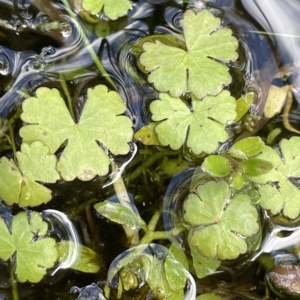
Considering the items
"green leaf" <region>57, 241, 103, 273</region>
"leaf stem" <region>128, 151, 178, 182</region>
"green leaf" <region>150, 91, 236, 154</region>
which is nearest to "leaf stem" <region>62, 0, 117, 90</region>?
"green leaf" <region>150, 91, 236, 154</region>

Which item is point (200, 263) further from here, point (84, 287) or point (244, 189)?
point (84, 287)

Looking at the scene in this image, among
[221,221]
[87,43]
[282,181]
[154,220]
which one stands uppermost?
[87,43]

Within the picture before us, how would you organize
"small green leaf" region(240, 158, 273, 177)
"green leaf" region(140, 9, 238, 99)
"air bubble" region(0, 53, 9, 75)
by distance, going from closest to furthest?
"small green leaf" region(240, 158, 273, 177) → "green leaf" region(140, 9, 238, 99) → "air bubble" region(0, 53, 9, 75)

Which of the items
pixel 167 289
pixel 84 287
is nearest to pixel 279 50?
pixel 167 289

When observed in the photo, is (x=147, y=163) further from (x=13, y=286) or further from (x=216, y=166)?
(x=13, y=286)

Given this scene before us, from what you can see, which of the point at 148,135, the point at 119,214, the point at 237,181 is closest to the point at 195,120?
the point at 148,135

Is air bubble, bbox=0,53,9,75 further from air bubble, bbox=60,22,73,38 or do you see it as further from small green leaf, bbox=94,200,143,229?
small green leaf, bbox=94,200,143,229
